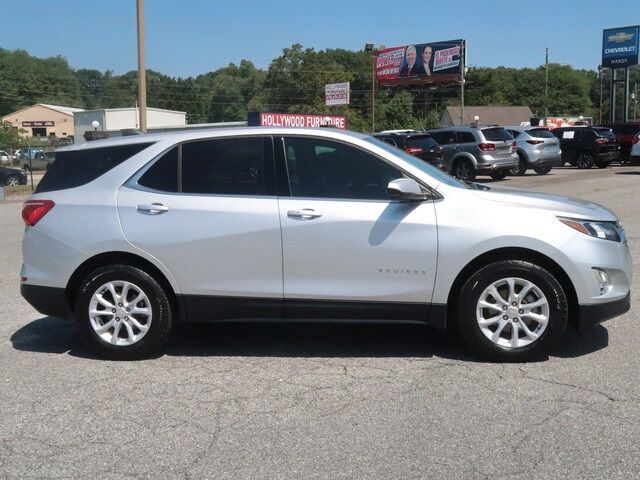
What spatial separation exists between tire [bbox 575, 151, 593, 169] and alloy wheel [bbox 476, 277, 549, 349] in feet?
85.9

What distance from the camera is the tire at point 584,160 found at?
2953cm

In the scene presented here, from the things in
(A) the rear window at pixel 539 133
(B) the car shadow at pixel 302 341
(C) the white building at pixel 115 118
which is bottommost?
(B) the car shadow at pixel 302 341

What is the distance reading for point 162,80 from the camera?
370 feet

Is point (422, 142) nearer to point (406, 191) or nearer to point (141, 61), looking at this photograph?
point (141, 61)

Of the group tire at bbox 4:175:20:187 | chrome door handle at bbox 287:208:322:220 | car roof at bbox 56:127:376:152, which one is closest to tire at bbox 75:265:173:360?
car roof at bbox 56:127:376:152

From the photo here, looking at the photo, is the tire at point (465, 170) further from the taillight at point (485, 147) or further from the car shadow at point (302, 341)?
the car shadow at point (302, 341)

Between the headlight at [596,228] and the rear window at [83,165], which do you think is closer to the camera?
the headlight at [596,228]

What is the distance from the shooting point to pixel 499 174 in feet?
77.2

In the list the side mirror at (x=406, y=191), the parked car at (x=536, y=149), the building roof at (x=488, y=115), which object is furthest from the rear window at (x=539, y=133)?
the building roof at (x=488, y=115)

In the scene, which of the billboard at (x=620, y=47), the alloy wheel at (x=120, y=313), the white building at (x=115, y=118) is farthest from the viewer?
the white building at (x=115, y=118)

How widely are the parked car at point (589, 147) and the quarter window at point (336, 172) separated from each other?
26.0m

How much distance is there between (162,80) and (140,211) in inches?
4424

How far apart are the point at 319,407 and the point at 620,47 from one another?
2369 inches

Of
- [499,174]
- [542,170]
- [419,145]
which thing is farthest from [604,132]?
[419,145]
